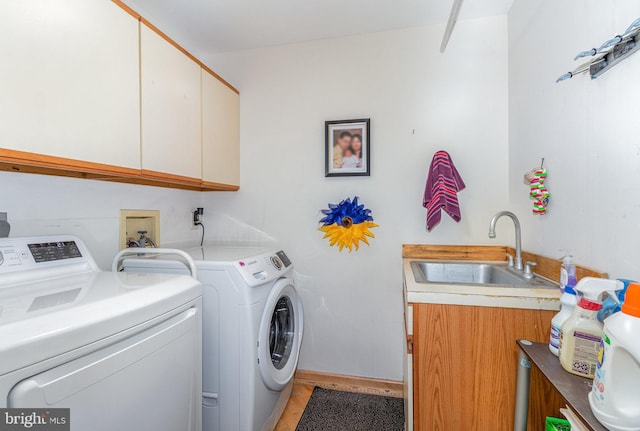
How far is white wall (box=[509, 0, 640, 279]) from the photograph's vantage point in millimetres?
933

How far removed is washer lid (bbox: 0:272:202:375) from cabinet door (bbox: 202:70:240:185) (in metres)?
0.94

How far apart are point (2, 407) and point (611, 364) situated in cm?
122

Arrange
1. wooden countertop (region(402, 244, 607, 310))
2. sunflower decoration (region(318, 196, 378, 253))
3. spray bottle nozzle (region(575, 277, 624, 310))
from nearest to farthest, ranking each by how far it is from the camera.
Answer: spray bottle nozzle (region(575, 277, 624, 310)), wooden countertop (region(402, 244, 607, 310)), sunflower decoration (region(318, 196, 378, 253))

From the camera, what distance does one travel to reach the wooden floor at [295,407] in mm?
1769

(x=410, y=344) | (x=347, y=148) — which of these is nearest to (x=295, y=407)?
(x=410, y=344)

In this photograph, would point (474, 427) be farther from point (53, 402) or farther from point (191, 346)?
point (53, 402)

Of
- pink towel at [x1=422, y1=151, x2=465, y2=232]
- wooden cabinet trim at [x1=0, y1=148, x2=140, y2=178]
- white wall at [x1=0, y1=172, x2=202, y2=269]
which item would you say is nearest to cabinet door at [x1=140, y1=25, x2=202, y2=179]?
wooden cabinet trim at [x1=0, y1=148, x2=140, y2=178]

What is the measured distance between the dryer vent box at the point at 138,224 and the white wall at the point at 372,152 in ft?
1.74

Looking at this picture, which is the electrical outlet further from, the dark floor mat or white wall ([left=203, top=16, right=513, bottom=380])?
the dark floor mat

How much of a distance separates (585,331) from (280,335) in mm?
1540

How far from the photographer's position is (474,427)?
1.16 meters

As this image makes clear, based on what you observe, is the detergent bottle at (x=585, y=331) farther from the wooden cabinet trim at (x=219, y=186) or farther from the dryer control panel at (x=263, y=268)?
the wooden cabinet trim at (x=219, y=186)

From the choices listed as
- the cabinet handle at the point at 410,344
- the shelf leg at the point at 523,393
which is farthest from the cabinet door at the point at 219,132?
the shelf leg at the point at 523,393

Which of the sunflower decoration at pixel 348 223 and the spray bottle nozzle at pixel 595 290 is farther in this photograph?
the sunflower decoration at pixel 348 223
